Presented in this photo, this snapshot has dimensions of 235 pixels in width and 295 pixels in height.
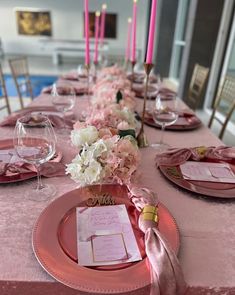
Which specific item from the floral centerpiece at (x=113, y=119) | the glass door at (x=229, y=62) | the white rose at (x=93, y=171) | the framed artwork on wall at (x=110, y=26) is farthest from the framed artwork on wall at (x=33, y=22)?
the white rose at (x=93, y=171)

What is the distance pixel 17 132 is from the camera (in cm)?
76

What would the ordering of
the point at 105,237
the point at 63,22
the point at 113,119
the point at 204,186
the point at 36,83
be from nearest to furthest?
the point at 105,237 < the point at 204,186 < the point at 113,119 < the point at 36,83 < the point at 63,22

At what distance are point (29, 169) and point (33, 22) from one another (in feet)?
32.5

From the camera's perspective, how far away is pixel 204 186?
2.72 ft

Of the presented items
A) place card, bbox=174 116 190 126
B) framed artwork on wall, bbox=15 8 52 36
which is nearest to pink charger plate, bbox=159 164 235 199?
place card, bbox=174 116 190 126

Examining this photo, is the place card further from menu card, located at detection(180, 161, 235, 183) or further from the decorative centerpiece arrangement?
the decorative centerpiece arrangement

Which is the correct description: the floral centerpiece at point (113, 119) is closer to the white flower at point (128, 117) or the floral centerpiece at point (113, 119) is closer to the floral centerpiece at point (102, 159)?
the white flower at point (128, 117)

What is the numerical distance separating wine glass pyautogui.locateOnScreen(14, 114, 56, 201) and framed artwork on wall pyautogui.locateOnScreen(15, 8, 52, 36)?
9.76m

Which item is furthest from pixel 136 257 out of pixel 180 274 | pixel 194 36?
pixel 194 36

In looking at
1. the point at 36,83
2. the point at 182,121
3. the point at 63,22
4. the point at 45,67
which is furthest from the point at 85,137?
the point at 63,22

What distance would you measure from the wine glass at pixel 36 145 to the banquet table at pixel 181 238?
31mm

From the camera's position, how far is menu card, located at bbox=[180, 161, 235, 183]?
876 mm

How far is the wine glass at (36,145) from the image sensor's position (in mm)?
764

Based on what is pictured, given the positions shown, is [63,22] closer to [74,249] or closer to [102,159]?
[102,159]
